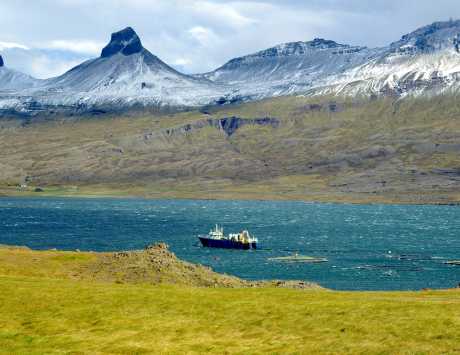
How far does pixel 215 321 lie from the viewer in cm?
4838

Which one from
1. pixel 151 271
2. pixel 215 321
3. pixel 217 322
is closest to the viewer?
pixel 217 322

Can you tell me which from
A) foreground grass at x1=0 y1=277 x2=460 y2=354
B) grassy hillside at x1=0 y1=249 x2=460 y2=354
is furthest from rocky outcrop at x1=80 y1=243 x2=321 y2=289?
foreground grass at x1=0 y1=277 x2=460 y2=354

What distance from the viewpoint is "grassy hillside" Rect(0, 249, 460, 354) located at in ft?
137

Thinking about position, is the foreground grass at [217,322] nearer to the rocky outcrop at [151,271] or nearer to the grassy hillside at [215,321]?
the grassy hillside at [215,321]

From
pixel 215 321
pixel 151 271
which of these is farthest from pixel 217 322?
pixel 151 271

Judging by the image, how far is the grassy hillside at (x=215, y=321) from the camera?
41750 mm

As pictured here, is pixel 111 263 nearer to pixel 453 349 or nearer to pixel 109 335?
pixel 109 335

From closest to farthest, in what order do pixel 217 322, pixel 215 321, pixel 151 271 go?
pixel 217 322
pixel 215 321
pixel 151 271

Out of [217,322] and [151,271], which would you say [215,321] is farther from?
[151,271]

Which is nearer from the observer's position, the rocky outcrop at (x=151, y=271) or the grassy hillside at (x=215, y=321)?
the grassy hillside at (x=215, y=321)

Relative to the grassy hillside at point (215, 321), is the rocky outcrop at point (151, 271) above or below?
below

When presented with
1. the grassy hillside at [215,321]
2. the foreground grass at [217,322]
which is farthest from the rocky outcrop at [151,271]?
the foreground grass at [217,322]

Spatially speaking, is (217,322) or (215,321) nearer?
(217,322)

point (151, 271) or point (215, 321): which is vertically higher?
point (215, 321)
